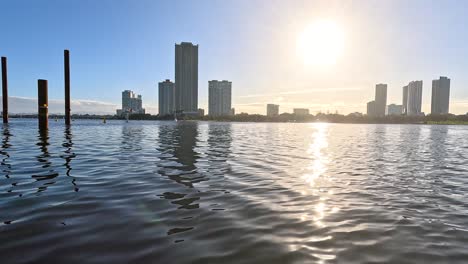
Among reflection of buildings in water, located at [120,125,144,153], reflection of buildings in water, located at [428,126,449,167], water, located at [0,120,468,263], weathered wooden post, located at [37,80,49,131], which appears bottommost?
reflection of buildings in water, located at [120,125,144,153]

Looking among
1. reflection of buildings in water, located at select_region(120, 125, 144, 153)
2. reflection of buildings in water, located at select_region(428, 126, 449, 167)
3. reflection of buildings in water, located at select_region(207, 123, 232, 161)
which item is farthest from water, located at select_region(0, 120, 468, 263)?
reflection of buildings in water, located at select_region(120, 125, 144, 153)

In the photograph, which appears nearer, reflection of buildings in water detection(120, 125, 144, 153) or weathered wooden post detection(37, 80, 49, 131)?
reflection of buildings in water detection(120, 125, 144, 153)

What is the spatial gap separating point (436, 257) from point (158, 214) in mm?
7167

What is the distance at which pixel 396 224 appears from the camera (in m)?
8.60

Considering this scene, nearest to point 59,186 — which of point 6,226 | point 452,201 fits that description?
point 6,226

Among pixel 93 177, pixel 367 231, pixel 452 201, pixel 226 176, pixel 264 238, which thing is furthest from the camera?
pixel 226 176

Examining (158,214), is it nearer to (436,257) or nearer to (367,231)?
(367,231)

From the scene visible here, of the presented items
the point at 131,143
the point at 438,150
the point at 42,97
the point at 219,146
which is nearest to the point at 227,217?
the point at 219,146

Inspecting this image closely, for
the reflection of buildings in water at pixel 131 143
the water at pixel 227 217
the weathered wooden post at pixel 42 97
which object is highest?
the weathered wooden post at pixel 42 97

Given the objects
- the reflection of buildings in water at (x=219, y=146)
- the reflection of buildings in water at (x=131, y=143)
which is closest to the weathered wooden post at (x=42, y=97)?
the reflection of buildings in water at (x=131, y=143)

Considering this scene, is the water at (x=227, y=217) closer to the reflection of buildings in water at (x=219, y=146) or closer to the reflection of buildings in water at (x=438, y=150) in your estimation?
the reflection of buildings in water at (x=219, y=146)

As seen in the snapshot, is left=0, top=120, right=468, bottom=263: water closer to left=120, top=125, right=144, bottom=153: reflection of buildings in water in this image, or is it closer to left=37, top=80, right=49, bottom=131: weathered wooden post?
left=120, top=125, right=144, bottom=153: reflection of buildings in water

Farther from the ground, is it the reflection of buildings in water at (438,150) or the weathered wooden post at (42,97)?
the weathered wooden post at (42,97)

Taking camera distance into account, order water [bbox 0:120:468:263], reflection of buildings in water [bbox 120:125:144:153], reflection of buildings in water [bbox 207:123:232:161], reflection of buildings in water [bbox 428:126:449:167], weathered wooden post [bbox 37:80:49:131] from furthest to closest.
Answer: weathered wooden post [bbox 37:80:49:131] → reflection of buildings in water [bbox 120:125:144:153] → reflection of buildings in water [bbox 207:123:232:161] → reflection of buildings in water [bbox 428:126:449:167] → water [bbox 0:120:468:263]
